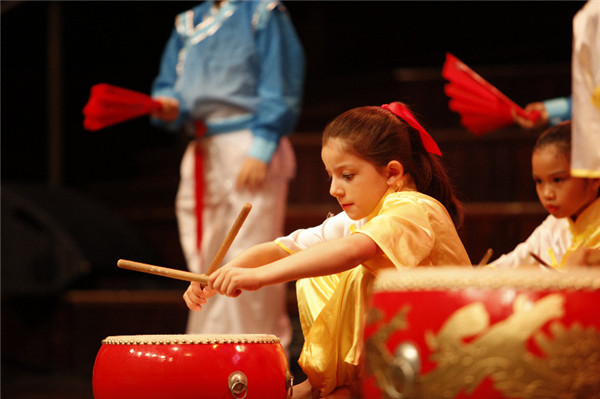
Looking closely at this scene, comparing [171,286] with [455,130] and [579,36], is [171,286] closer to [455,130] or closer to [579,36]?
[455,130]

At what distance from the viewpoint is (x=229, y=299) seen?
7.78 feet

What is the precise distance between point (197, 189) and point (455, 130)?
1225 millimetres

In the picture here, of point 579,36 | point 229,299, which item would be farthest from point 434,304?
point 229,299

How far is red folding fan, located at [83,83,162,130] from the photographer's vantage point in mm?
Answer: 2318

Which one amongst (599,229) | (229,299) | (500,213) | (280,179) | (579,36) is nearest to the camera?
(579,36)

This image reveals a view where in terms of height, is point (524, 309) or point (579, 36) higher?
point (579, 36)

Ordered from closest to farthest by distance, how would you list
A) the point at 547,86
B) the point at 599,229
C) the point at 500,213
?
the point at 599,229
the point at 500,213
the point at 547,86

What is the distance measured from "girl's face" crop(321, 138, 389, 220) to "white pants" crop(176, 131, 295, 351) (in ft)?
2.94

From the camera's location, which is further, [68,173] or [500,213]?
[68,173]

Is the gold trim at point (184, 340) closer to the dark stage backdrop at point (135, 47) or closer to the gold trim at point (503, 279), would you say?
the gold trim at point (503, 279)

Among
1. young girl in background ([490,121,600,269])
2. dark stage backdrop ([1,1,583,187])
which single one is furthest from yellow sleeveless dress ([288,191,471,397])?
dark stage backdrop ([1,1,583,187])

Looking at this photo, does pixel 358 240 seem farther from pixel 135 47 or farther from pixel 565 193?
pixel 135 47

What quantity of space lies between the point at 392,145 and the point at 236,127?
992 mm

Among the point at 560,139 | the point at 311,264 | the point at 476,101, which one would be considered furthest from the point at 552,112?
the point at 311,264
